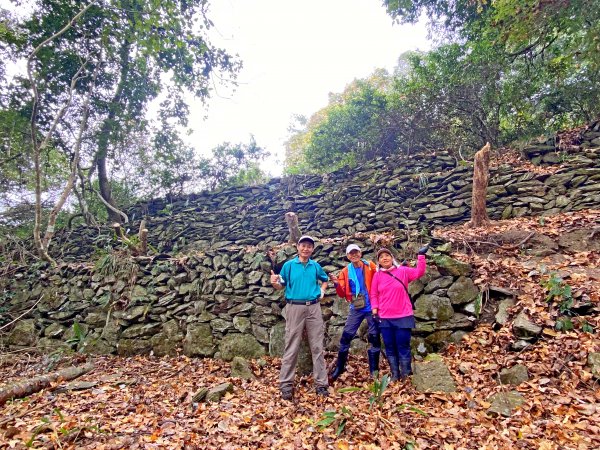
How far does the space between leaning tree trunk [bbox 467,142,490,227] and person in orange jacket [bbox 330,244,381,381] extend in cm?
358

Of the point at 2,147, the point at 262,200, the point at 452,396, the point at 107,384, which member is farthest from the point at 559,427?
the point at 2,147

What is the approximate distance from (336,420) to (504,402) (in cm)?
163

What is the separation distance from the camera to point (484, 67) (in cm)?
918

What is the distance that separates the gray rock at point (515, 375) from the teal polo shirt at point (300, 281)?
2.21 metres

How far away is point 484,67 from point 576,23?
299 centimetres

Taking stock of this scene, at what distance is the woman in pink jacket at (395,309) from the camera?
12.6 feet

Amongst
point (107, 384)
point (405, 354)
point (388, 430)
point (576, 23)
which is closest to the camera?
point (388, 430)

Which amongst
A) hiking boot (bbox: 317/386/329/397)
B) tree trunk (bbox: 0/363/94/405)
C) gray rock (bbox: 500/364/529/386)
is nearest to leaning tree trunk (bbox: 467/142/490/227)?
gray rock (bbox: 500/364/529/386)

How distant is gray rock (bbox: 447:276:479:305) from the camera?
454 centimetres

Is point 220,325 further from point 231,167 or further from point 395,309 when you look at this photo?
point 231,167

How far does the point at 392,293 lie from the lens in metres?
3.92

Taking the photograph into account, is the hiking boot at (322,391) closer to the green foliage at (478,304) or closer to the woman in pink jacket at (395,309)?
the woman in pink jacket at (395,309)

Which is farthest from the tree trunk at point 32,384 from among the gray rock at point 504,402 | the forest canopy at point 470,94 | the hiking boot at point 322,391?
the forest canopy at point 470,94

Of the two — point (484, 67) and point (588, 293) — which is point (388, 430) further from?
point (484, 67)
